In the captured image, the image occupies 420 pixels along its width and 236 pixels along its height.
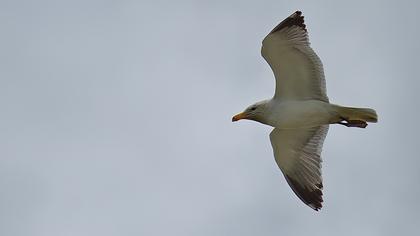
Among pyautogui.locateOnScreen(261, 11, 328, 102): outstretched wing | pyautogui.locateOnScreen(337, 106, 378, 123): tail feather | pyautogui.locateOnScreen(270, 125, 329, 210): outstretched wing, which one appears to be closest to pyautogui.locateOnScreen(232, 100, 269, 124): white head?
pyautogui.locateOnScreen(261, 11, 328, 102): outstretched wing

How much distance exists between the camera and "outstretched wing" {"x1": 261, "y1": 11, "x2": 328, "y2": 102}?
16.9 meters

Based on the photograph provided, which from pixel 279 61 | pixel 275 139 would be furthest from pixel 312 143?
pixel 279 61

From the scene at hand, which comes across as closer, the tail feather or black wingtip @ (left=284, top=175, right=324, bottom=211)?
the tail feather

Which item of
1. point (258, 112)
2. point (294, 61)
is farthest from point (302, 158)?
point (294, 61)

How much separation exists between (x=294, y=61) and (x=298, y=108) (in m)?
0.83

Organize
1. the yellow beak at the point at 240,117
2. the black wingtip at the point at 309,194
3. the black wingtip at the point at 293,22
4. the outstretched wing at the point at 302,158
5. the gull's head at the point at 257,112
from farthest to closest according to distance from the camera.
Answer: the outstretched wing at the point at 302,158, the black wingtip at the point at 309,194, the yellow beak at the point at 240,117, the gull's head at the point at 257,112, the black wingtip at the point at 293,22

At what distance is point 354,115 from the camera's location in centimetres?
1727

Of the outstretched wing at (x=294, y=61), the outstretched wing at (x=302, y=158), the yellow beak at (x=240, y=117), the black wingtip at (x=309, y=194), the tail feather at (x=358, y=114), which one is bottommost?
the black wingtip at (x=309, y=194)

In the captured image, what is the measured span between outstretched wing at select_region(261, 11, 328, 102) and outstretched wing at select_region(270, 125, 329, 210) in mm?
944

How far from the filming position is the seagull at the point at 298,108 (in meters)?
17.0

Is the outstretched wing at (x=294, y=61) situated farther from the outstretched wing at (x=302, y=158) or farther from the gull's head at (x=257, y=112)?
the outstretched wing at (x=302, y=158)

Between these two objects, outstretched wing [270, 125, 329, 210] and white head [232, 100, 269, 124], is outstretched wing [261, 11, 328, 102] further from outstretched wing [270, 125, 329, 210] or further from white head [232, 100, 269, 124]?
outstretched wing [270, 125, 329, 210]

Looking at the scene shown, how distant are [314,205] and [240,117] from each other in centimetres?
211

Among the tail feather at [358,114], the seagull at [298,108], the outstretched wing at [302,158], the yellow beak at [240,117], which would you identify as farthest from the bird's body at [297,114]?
the outstretched wing at [302,158]
